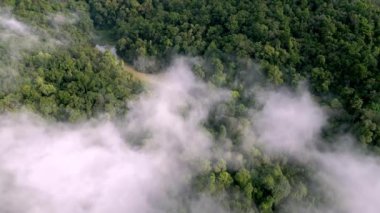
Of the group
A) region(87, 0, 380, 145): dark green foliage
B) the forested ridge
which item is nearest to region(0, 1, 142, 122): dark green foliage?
the forested ridge

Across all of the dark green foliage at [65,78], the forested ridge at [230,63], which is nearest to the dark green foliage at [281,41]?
the forested ridge at [230,63]

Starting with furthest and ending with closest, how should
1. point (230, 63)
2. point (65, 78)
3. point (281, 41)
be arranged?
1. point (281, 41)
2. point (230, 63)
3. point (65, 78)

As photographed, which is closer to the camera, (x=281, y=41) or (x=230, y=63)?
(x=230, y=63)

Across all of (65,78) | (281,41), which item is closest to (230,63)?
(281,41)

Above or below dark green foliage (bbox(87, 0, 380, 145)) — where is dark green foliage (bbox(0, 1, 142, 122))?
below

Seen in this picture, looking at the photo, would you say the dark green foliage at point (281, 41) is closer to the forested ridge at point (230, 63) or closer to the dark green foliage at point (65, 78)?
the forested ridge at point (230, 63)

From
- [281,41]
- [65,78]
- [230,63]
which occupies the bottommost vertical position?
[65,78]

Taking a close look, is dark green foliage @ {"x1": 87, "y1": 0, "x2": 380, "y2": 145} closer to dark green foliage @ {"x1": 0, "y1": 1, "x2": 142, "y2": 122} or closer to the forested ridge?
the forested ridge

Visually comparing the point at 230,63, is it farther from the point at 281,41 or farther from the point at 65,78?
the point at 65,78
